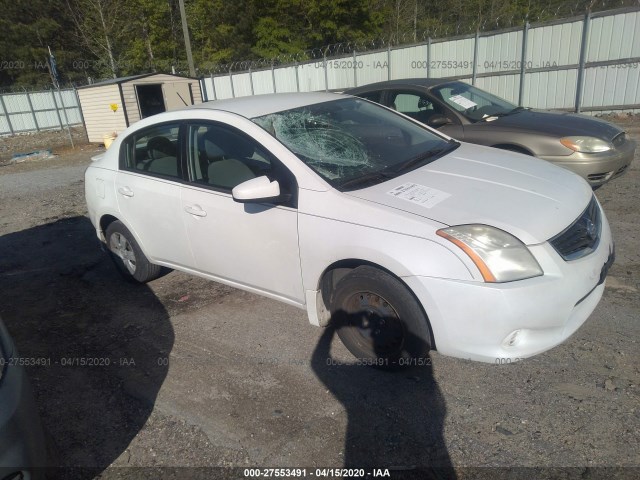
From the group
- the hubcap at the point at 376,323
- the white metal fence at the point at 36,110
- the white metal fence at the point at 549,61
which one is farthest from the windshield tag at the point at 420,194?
the white metal fence at the point at 36,110

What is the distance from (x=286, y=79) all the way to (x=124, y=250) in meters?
17.7

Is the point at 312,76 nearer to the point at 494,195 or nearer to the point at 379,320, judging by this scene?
the point at 494,195

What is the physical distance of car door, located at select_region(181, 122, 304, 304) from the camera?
9.91ft

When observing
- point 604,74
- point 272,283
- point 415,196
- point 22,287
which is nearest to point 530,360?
point 415,196

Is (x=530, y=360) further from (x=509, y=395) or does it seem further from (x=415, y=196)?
(x=415, y=196)

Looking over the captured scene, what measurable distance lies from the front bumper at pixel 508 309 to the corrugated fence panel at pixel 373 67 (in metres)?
15.5

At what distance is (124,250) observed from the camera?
4457 millimetres

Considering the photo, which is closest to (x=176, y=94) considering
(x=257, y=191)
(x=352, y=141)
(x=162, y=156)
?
(x=162, y=156)

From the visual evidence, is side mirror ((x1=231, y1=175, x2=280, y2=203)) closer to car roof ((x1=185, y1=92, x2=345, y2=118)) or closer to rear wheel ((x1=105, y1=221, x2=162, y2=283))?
car roof ((x1=185, y1=92, x2=345, y2=118))

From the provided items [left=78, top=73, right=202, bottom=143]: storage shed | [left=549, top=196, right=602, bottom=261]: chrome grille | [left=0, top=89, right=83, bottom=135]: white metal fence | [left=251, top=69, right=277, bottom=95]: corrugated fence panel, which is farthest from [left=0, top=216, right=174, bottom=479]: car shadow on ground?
[left=0, top=89, right=83, bottom=135]: white metal fence

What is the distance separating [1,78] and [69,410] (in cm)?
4997

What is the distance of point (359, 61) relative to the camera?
1748cm

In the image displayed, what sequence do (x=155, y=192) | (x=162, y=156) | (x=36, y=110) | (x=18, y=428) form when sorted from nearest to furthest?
(x=18, y=428)
(x=155, y=192)
(x=162, y=156)
(x=36, y=110)

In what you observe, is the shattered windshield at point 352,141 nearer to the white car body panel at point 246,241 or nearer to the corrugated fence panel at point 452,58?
the white car body panel at point 246,241
